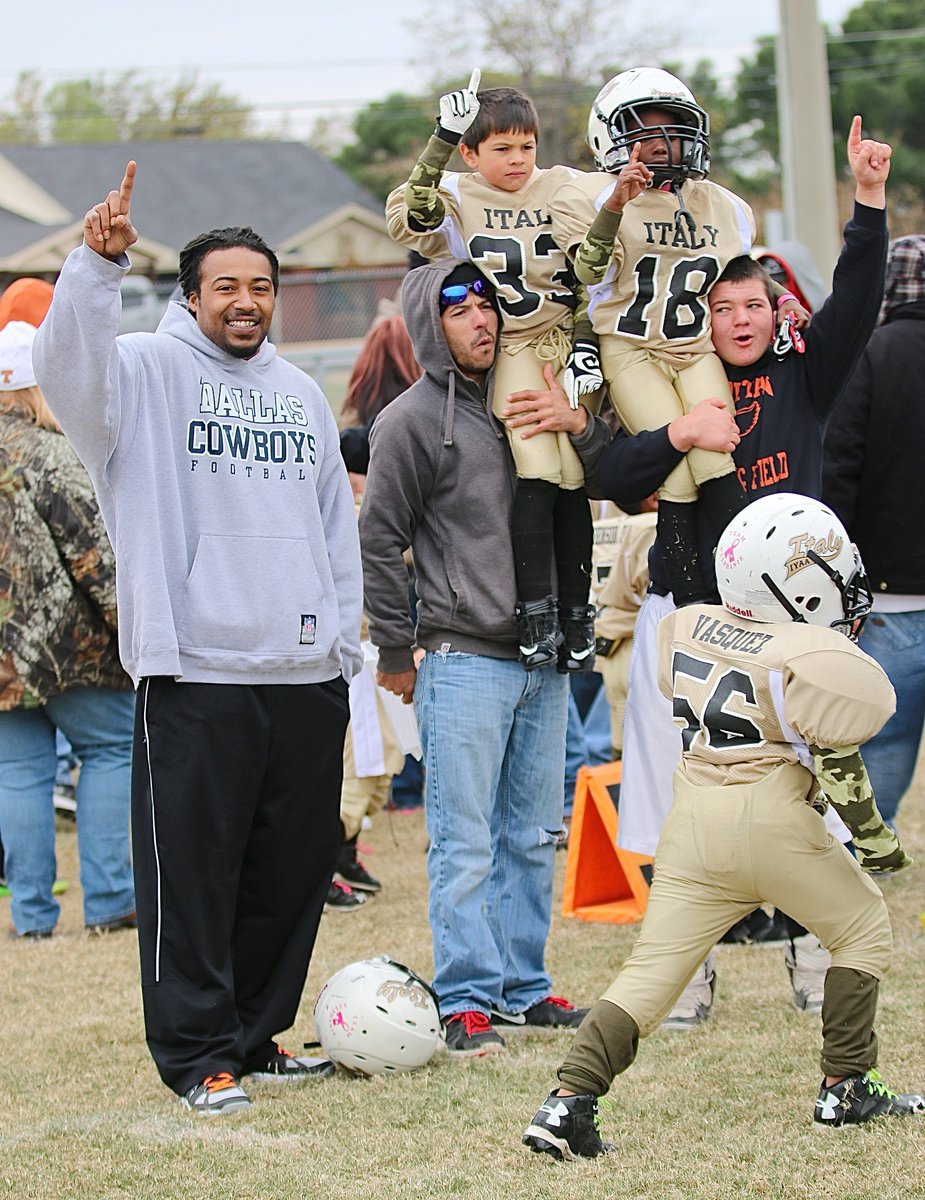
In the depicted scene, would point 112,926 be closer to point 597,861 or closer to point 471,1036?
point 597,861

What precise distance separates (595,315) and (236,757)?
165 cm

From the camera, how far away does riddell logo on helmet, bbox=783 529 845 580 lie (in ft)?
12.0

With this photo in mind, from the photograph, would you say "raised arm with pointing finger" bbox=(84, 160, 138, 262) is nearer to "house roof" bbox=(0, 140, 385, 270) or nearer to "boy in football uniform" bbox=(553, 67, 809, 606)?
"boy in football uniform" bbox=(553, 67, 809, 606)

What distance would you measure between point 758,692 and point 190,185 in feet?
126

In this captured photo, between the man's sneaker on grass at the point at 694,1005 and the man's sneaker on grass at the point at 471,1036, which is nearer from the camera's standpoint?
the man's sneaker on grass at the point at 471,1036

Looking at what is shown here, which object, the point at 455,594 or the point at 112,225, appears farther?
the point at 455,594

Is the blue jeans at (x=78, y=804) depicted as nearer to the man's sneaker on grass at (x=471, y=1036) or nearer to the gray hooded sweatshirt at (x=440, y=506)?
the gray hooded sweatshirt at (x=440, y=506)

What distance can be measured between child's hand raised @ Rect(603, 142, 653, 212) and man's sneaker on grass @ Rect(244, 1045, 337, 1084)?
2.54m

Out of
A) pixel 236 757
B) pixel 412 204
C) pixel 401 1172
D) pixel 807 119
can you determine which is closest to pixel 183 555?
pixel 236 757

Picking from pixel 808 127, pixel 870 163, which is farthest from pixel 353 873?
pixel 808 127

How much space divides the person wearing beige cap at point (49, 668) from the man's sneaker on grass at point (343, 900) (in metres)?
0.83

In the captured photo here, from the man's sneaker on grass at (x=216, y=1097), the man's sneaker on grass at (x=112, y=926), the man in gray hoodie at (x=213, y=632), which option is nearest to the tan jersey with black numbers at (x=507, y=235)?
the man in gray hoodie at (x=213, y=632)

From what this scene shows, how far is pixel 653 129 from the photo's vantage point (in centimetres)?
440

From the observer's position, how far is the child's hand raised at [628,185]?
4.16 metres
